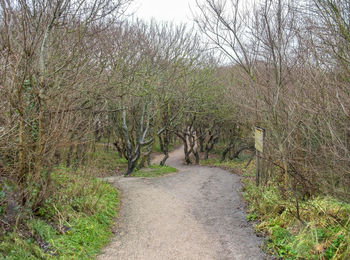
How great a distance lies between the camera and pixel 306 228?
4457 mm

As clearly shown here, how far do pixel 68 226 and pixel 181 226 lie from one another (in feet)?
7.13

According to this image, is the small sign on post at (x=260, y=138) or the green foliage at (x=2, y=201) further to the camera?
the small sign on post at (x=260, y=138)

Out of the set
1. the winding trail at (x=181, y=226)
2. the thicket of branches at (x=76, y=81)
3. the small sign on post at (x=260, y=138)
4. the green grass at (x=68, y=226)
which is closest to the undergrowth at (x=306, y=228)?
the winding trail at (x=181, y=226)

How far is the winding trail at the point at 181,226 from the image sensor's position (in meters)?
4.73

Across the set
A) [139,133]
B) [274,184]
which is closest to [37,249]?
[274,184]

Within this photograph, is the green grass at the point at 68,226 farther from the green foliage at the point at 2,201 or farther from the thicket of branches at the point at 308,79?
the thicket of branches at the point at 308,79

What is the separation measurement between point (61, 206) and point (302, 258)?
13.7 ft

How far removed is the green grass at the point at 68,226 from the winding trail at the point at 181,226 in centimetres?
31

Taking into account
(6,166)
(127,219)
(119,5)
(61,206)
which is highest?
(119,5)

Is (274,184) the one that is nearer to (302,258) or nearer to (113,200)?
(302,258)

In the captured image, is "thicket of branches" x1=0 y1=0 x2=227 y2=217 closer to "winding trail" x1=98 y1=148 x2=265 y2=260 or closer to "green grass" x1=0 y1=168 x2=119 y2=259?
"green grass" x1=0 y1=168 x2=119 y2=259

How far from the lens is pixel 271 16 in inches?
247

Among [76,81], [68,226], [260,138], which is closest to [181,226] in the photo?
[68,226]

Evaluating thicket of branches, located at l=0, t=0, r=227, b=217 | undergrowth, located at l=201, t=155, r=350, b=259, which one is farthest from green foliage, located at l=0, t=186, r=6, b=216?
undergrowth, located at l=201, t=155, r=350, b=259
